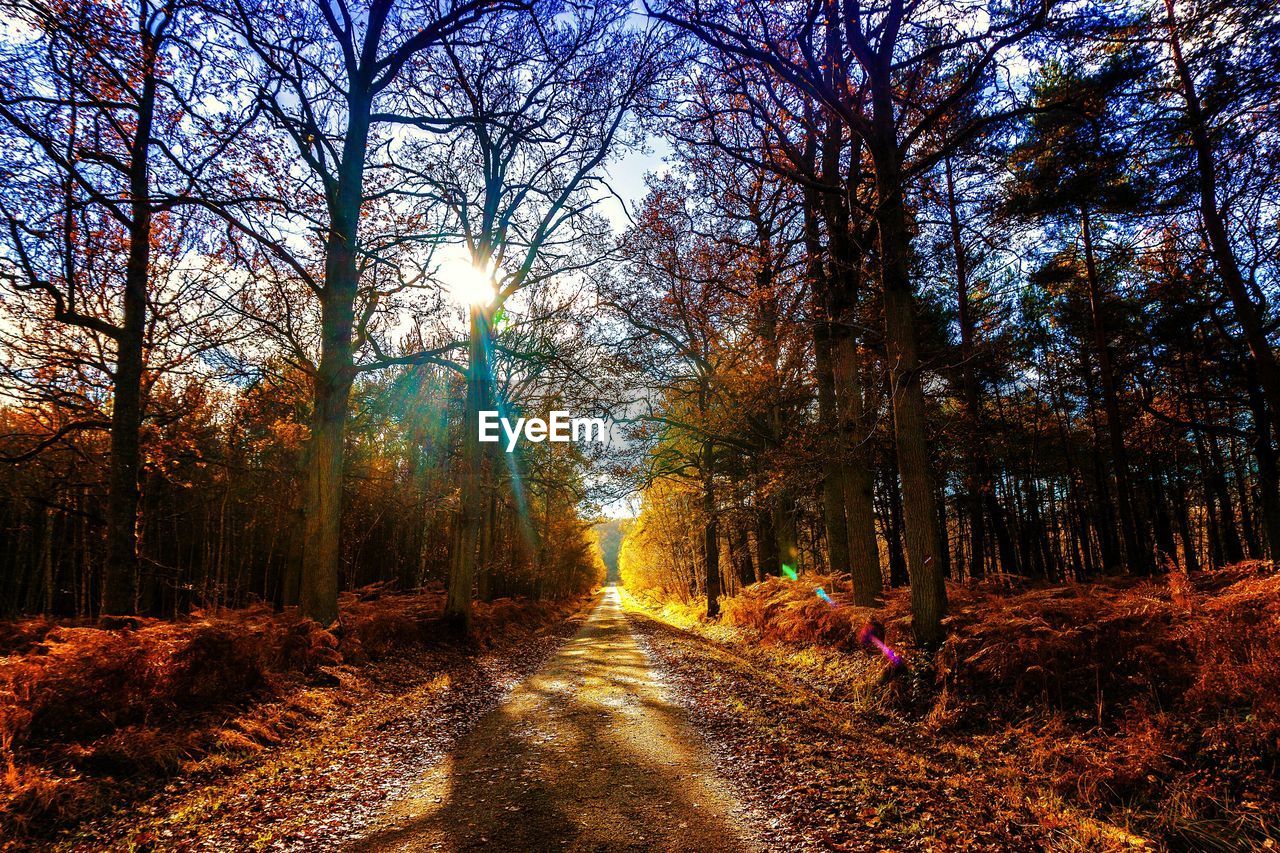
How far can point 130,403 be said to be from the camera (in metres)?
8.07

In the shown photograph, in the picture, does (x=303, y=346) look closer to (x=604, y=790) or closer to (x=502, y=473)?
(x=502, y=473)

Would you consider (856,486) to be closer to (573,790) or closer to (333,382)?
(573,790)

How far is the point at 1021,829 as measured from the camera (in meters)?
3.64

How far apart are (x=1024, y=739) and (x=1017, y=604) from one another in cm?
260

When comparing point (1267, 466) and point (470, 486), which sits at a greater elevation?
point (470, 486)

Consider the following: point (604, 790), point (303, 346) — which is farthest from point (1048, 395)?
point (303, 346)

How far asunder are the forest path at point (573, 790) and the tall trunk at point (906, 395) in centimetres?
378

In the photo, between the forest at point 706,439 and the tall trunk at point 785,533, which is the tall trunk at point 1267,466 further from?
the tall trunk at point 785,533

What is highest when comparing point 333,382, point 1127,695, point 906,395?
point 333,382

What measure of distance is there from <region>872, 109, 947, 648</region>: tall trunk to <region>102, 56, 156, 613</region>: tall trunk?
10.7m

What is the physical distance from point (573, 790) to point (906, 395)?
21.6ft

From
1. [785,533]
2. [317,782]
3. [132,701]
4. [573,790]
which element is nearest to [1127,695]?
[573,790]

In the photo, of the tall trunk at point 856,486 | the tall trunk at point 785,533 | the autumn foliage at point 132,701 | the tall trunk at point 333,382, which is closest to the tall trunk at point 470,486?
the tall trunk at point 333,382

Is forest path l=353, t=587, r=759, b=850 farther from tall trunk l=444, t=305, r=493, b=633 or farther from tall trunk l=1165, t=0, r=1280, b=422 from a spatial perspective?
tall trunk l=1165, t=0, r=1280, b=422
